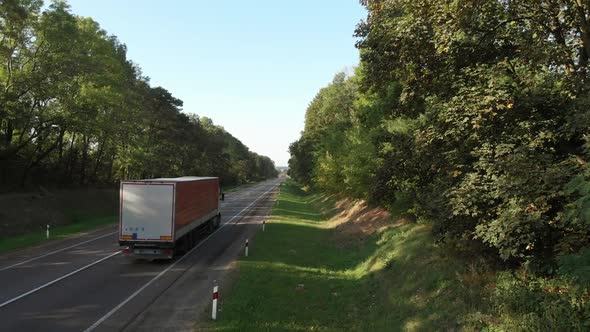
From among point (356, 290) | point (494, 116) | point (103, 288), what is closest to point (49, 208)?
point (103, 288)

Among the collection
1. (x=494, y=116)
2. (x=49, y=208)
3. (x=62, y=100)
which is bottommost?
(x=49, y=208)

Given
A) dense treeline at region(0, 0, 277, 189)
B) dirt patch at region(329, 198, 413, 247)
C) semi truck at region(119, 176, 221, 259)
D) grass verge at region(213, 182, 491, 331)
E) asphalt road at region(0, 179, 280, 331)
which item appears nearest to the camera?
grass verge at region(213, 182, 491, 331)

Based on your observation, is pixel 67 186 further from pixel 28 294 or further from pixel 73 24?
pixel 28 294

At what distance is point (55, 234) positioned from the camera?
2633 centimetres

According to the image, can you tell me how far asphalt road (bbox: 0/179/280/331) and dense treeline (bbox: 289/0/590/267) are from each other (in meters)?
6.61

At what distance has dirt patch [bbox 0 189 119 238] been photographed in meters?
28.5

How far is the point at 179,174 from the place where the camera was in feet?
221

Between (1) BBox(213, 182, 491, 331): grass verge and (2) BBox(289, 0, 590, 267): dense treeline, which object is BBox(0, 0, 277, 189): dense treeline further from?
(2) BBox(289, 0, 590, 267): dense treeline

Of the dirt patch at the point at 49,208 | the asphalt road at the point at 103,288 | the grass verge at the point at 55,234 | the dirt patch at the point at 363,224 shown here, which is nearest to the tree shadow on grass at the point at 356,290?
the asphalt road at the point at 103,288

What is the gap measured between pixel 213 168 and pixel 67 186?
5097 cm

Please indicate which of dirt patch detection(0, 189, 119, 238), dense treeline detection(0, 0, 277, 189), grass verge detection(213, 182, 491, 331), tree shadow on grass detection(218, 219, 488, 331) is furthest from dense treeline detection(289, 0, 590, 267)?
dense treeline detection(0, 0, 277, 189)

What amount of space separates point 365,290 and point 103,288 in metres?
8.52

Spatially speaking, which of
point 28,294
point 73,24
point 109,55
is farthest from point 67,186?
point 28,294

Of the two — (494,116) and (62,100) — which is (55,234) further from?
(494,116)
